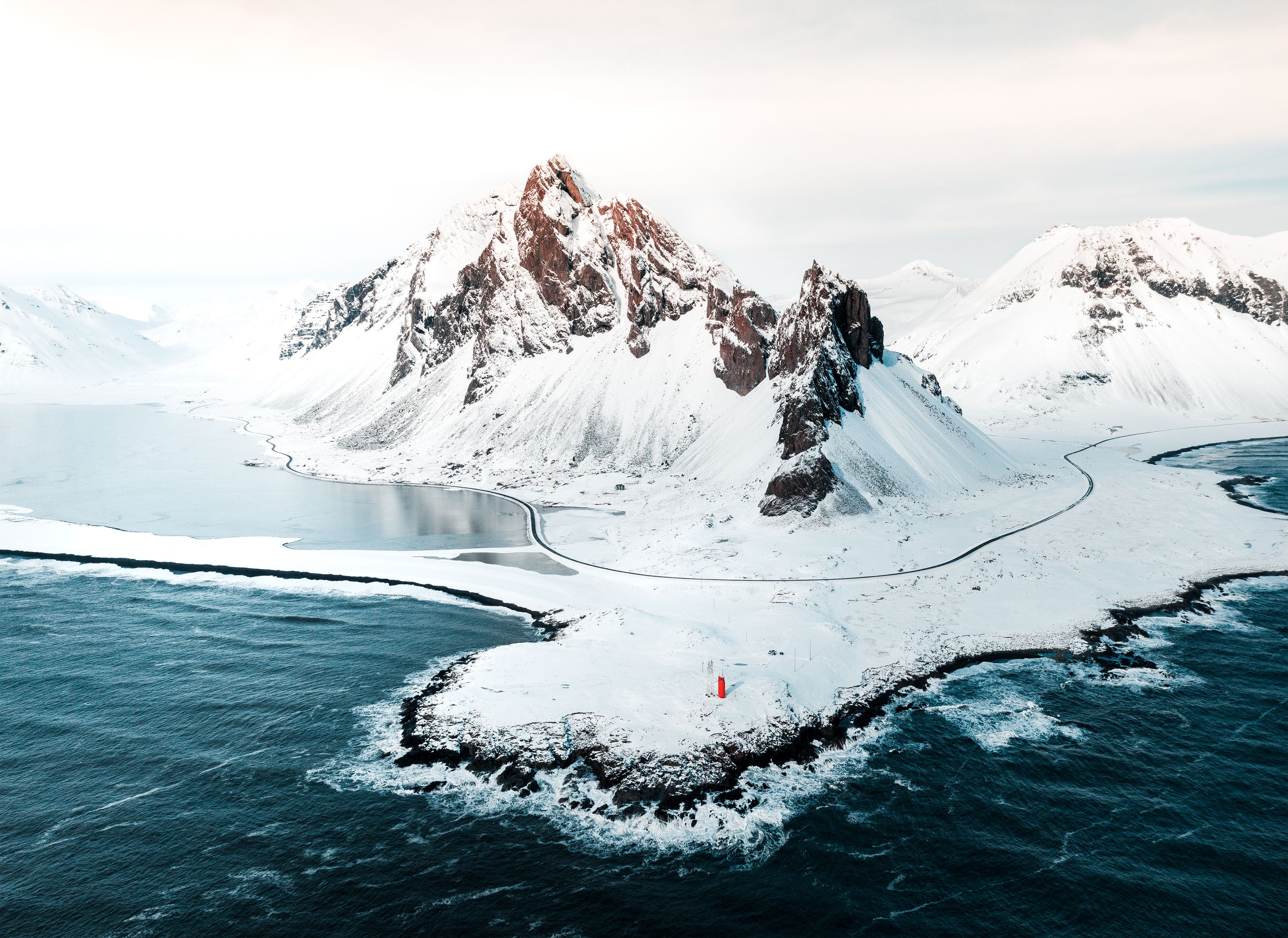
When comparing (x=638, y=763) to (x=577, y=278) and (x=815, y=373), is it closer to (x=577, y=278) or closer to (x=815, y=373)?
(x=815, y=373)

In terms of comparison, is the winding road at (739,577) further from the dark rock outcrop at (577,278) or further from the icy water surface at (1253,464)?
the dark rock outcrop at (577,278)

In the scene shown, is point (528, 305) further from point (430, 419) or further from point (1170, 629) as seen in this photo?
point (1170, 629)

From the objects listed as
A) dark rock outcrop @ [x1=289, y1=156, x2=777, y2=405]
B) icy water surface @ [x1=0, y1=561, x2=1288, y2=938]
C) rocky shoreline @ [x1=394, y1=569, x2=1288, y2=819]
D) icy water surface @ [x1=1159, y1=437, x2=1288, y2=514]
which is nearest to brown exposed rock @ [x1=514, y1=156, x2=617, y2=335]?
dark rock outcrop @ [x1=289, y1=156, x2=777, y2=405]

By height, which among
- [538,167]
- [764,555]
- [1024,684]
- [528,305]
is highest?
[538,167]

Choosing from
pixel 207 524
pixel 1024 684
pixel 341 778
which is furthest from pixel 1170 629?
pixel 207 524

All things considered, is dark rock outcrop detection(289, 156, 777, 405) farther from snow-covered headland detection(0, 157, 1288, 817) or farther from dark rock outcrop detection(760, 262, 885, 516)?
dark rock outcrop detection(760, 262, 885, 516)
